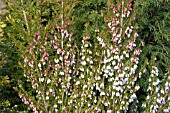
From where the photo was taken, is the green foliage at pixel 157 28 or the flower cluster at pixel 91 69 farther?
the green foliage at pixel 157 28

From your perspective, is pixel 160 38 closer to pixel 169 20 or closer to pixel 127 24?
pixel 169 20

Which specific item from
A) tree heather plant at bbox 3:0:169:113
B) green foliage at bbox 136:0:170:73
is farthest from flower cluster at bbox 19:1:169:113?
green foliage at bbox 136:0:170:73

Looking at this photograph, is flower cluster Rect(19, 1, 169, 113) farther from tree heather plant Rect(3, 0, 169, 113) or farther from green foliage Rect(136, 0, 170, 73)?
green foliage Rect(136, 0, 170, 73)

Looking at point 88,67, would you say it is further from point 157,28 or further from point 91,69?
point 157,28

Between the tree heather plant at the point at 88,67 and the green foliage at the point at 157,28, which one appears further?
the green foliage at the point at 157,28

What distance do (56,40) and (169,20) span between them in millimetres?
1460

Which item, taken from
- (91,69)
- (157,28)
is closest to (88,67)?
(91,69)

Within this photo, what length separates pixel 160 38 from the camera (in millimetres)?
3689

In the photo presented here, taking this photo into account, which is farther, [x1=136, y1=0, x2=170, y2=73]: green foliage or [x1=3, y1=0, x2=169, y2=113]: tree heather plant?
[x1=136, y1=0, x2=170, y2=73]: green foliage

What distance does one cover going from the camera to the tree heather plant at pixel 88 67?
118 inches

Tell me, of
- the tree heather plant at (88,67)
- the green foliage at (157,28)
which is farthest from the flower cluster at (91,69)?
the green foliage at (157,28)

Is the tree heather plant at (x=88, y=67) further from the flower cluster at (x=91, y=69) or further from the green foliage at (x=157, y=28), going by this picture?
the green foliage at (x=157, y=28)

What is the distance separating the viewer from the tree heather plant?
3.00 m

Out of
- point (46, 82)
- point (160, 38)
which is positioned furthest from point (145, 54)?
point (46, 82)
